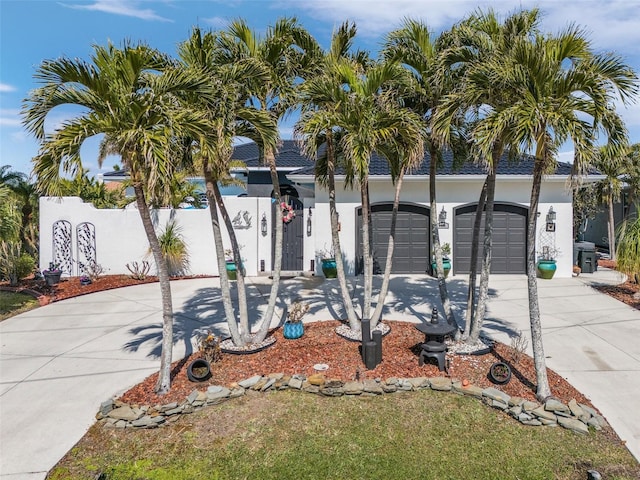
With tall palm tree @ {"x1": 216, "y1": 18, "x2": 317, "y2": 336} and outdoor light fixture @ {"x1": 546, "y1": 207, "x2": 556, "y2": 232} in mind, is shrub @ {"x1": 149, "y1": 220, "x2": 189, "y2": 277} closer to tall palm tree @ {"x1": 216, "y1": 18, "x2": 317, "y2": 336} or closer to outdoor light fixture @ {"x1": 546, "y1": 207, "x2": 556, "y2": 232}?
→ tall palm tree @ {"x1": 216, "y1": 18, "x2": 317, "y2": 336}

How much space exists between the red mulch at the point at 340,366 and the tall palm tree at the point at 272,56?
0.91 meters

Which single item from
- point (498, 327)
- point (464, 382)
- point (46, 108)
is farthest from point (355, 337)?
point (46, 108)

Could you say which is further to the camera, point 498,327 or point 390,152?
point 498,327

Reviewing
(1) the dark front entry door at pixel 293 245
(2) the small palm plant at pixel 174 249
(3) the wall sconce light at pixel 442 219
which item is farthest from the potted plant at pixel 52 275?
(3) the wall sconce light at pixel 442 219

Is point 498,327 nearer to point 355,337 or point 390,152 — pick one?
point 355,337

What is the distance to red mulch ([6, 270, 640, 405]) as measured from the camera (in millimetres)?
5533

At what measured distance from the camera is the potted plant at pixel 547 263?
13812mm

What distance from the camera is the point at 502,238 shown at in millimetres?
14648

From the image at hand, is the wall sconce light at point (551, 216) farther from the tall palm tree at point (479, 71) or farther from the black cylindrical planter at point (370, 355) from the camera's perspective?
the black cylindrical planter at point (370, 355)

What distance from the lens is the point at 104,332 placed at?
8.37 m

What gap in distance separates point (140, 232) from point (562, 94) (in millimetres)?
13446

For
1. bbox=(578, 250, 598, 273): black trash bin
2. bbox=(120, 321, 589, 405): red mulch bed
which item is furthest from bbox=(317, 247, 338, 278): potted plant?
bbox=(578, 250, 598, 273): black trash bin

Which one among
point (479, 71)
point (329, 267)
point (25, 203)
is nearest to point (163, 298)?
point (479, 71)

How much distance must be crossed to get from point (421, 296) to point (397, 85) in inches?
254
